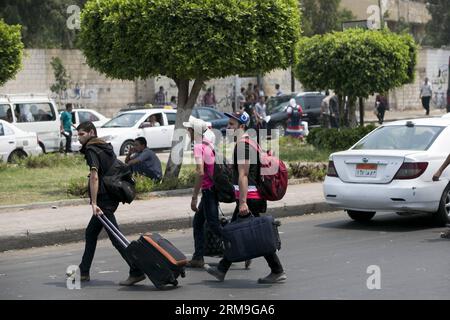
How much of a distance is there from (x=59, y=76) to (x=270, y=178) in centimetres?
Result: 3119

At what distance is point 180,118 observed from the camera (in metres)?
18.6

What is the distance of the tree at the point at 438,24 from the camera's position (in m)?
65.4

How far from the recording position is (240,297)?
919 cm

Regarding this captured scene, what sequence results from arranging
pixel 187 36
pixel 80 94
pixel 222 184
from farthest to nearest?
pixel 80 94, pixel 187 36, pixel 222 184

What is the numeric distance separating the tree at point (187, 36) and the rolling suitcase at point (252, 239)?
298 inches

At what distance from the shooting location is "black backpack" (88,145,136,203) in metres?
10.0

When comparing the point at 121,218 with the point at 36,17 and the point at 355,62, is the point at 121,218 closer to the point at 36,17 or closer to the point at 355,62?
the point at 355,62

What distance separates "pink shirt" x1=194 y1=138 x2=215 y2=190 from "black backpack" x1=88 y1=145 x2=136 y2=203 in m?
0.84

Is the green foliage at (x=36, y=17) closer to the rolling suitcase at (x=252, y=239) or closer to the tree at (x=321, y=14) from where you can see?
the tree at (x=321, y=14)

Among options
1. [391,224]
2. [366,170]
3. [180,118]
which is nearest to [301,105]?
[180,118]

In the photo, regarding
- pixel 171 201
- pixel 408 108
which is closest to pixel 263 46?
pixel 171 201
